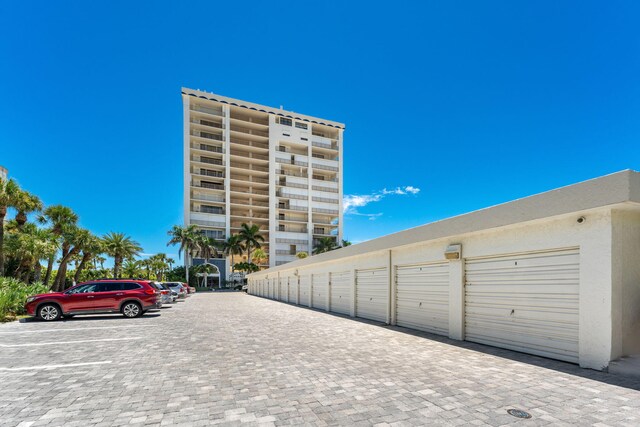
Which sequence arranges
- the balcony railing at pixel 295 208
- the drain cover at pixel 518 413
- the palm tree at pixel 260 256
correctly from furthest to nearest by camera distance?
the balcony railing at pixel 295 208 < the palm tree at pixel 260 256 < the drain cover at pixel 518 413

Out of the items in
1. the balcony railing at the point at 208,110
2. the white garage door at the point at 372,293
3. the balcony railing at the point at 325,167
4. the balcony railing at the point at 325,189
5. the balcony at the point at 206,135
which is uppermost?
the balcony railing at the point at 208,110

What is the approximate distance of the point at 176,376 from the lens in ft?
18.9

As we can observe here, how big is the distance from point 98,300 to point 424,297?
1384 cm

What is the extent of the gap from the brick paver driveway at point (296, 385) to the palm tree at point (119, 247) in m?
35.2

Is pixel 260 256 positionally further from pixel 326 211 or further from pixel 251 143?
pixel 251 143

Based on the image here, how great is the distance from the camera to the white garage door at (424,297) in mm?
9883

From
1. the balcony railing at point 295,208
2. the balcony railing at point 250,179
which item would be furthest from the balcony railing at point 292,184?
the balcony railing at point 295,208

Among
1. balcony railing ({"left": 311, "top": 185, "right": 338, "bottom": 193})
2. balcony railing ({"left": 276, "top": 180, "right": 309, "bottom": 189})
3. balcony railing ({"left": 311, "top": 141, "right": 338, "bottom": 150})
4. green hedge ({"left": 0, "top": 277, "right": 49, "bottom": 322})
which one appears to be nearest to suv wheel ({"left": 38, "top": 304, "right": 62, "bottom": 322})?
green hedge ({"left": 0, "top": 277, "right": 49, "bottom": 322})

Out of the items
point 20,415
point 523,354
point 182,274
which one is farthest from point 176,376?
point 182,274

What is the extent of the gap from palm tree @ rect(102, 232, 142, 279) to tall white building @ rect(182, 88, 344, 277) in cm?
1968

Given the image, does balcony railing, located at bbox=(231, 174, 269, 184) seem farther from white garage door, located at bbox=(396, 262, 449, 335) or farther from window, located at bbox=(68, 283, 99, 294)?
white garage door, located at bbox=(396, 262, 449, 335)

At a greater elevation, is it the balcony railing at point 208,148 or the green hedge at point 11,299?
the balcony railing at point 208,148

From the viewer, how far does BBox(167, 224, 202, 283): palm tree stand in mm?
57812

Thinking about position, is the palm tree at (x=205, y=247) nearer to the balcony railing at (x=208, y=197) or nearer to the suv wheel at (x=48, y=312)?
the balcony railing at (x=208, y=197)
